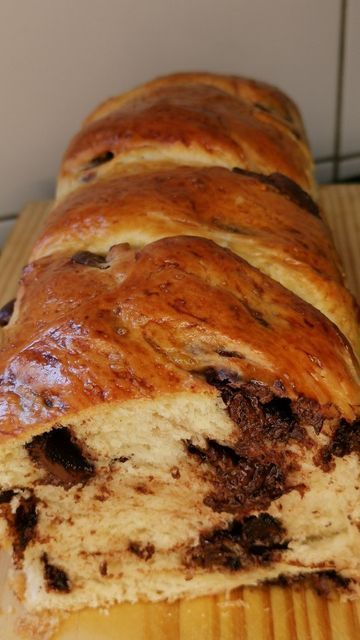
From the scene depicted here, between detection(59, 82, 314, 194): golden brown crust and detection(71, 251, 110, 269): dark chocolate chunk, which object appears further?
detection(59, 82, 314, 194): golden brown crust

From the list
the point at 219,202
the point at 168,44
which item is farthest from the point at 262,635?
the point at 168,44

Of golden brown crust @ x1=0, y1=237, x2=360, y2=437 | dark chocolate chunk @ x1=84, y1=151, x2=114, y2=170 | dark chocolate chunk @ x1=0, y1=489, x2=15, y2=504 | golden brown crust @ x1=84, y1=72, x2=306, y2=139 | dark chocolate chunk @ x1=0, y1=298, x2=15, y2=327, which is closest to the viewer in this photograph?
golden brown crust @ x1=0, y1=237, x2=360, y2=437

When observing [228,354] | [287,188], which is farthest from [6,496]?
[287,188]

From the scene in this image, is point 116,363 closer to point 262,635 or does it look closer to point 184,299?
point 184,299

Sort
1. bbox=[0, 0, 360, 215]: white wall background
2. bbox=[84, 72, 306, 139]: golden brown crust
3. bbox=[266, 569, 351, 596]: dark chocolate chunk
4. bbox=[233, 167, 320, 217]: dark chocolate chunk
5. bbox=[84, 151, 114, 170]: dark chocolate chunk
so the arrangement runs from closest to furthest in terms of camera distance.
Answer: bbox=[266, 569, 351, 596]: dark chocolate chunk, bbox=[233, 167, 320, 217]: dark chocolate chunk, bbox=[84, 151, 114, 170]: dark chocolate chunk, bbox=[84, 72, 306, 139]: golden brown crust, bbox=[0, 0, 360, 215]: white wall background

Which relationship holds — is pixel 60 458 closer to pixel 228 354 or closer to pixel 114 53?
pixel 228 354

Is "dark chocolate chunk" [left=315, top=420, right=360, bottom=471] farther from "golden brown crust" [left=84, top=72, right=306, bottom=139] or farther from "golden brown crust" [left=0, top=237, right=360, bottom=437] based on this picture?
"golden brown crust" [left=84, top=72, right=306, bottom=139]

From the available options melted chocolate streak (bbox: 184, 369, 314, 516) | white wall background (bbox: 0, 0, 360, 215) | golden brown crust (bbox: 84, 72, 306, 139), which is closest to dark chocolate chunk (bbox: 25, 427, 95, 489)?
melted chocolate streak (bbox: 184, 369, 314, 516)

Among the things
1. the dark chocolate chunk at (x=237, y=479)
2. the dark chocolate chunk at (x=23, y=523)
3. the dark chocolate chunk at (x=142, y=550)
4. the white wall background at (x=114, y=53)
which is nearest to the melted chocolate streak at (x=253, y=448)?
the dark chocolate chunk at (x=237, y=479)
